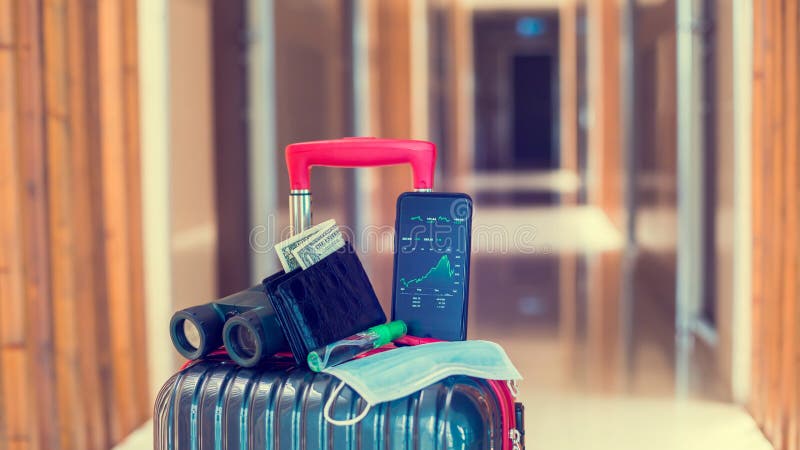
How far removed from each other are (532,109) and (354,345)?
743 inches

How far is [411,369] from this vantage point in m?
1.54

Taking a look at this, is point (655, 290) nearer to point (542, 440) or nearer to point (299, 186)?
point (542, 440)

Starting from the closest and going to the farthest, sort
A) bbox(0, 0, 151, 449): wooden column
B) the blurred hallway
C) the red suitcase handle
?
the red suitcase handle < bbox(0, 0, 151, 449): wooden column < the blurred hallway

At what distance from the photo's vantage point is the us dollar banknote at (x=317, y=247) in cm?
168

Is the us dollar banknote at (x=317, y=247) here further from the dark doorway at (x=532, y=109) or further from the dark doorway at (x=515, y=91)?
the dark doorway at (x=532, y=109)

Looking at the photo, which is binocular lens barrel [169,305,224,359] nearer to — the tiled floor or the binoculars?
the binoculars

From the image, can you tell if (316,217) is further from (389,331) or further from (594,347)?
(389,331)

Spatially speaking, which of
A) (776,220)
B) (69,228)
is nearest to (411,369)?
(69,228)

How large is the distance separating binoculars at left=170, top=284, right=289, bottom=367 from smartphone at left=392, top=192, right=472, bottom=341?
267 mm

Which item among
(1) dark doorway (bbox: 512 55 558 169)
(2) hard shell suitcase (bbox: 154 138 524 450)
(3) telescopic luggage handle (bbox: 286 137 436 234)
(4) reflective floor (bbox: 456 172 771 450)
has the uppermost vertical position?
(1) dark doorway (bbox: 512 55 558 169)

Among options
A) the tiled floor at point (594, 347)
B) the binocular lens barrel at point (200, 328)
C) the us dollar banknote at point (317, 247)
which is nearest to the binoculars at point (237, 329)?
the binocular lens barrel at point (200, 328)

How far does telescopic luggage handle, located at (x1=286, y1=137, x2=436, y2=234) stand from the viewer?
1713mm

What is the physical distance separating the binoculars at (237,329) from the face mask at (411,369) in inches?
4.7

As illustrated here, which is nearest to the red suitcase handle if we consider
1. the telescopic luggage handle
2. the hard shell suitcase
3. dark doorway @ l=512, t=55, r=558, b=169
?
the telescopic luggage handle
